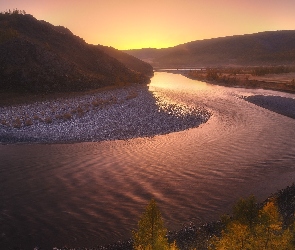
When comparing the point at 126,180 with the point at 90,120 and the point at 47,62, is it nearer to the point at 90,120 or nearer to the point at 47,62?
the point at 90,120

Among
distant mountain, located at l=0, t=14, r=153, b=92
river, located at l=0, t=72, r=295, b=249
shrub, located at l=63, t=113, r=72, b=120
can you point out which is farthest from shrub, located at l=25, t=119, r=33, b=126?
distant mountain, located at l=0, t=14, r=153, b=92

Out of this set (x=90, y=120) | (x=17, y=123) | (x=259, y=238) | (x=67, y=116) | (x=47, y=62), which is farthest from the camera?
(x=47, y=62)

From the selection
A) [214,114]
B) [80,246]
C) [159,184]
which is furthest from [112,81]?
[80,246]

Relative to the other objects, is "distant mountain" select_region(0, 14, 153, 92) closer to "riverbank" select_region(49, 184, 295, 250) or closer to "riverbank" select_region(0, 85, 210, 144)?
"riverbank" select_region(0, 85, 210, 144)

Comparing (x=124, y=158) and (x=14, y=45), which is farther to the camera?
(x=14, y=45)

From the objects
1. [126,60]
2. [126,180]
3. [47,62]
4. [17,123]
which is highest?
[126,60]

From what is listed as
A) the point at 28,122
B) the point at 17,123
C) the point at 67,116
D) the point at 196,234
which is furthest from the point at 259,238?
the point at 17,123

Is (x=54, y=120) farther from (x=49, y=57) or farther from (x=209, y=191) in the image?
(x=49, y=57)

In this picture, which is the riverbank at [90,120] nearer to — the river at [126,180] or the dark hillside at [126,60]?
the river at [126,180]
